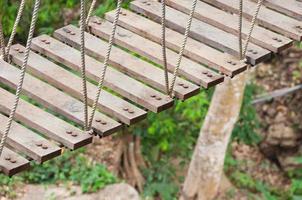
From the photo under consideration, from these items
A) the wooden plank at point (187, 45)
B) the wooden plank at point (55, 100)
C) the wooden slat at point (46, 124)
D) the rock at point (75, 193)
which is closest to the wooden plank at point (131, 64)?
the wooden plank at point (187, 45)

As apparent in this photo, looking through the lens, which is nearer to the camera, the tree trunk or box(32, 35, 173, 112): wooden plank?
box(32, 35, 173, 112): wooden plank

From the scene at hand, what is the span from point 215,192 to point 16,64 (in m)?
3.79

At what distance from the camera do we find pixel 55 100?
112 inches

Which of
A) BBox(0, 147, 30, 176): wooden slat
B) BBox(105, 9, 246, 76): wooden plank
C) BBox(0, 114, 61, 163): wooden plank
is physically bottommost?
BBox(0, 147, 30, 176): wooden slat

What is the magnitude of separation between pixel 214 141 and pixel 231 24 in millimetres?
2755

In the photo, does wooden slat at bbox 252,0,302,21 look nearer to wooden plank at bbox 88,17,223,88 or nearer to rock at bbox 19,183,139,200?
wooden plank at bbox 88,17,223,88

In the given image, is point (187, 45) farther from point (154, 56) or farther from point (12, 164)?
point (12, 164)

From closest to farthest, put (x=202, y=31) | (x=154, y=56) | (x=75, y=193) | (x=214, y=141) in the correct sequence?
(x=154, y=56) < (x=202, y=31) < (x=214, y=141) < (x=75, y=193)

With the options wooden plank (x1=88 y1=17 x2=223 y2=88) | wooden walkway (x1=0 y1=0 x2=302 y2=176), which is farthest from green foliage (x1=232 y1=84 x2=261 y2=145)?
wooden plank (x1=88 y1=17 x2=223 y2=88)

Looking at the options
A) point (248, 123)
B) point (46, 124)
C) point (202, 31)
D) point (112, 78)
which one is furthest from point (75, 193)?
point (46, 124)

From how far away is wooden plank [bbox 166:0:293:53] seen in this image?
126 inches

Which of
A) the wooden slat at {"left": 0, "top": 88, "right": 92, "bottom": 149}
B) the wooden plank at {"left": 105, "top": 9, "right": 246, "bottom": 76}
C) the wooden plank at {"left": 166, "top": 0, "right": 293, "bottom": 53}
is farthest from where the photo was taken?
the wooden plank at {"left": 166, "top": 0, "right": 293, "bottom": 53}

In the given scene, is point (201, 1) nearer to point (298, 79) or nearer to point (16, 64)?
point (16, 64)

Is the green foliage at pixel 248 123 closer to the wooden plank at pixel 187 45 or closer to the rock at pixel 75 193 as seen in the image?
the rock at pixel 75 193
